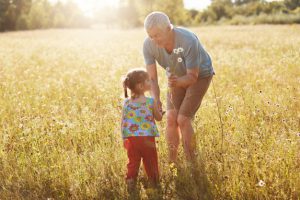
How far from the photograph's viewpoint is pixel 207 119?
6.31 m

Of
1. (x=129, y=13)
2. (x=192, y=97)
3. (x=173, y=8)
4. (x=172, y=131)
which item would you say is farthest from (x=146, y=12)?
(x=192, y=97)

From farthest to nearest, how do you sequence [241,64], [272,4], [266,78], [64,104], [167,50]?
[272,4] < [241,64] < [266,78] < [64,104] < [167,50]

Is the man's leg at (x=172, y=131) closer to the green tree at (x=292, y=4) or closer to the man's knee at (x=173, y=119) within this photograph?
the man's knee at (x=173, y=119)

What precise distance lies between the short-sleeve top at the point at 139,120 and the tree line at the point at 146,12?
5291 cm

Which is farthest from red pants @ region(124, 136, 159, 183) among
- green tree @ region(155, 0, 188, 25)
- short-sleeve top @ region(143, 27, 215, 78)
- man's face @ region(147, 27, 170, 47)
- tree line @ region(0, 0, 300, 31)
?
green tree @ region(155, 0, 188, 25)

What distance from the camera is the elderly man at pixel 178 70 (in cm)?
458

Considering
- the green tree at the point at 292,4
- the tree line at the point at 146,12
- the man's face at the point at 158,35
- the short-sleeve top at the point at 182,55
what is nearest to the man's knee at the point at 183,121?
the short-sleeve top at the point at 182,55

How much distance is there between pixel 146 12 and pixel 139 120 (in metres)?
70.5

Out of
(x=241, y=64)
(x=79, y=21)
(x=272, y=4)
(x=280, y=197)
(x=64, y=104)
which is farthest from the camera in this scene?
(x=79, y=21)

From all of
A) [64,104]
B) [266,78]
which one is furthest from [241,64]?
[64,104]

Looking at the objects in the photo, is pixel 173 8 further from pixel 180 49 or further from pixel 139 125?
pixel 139 125

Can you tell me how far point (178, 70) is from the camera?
5.02 metres

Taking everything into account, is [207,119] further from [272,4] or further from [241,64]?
[272,4]

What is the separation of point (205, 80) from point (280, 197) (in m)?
1.61
